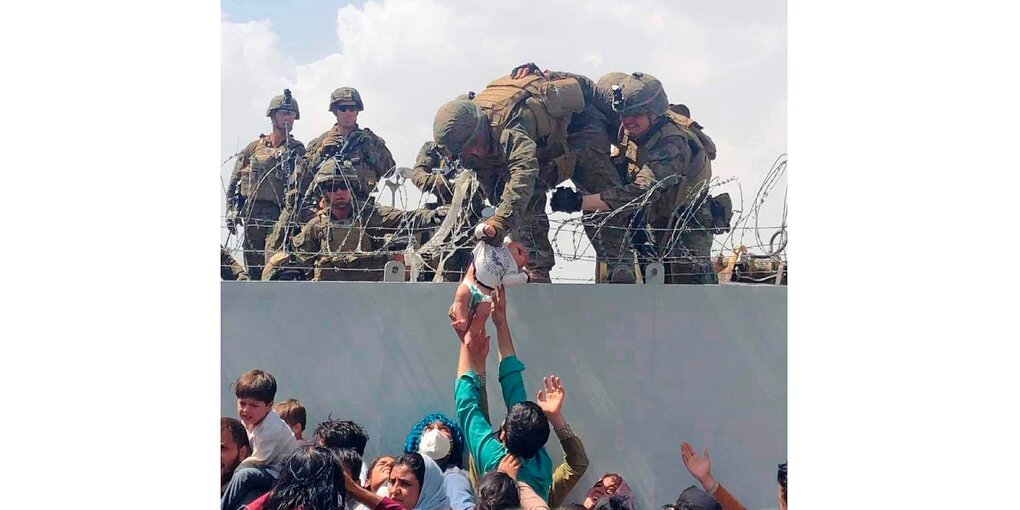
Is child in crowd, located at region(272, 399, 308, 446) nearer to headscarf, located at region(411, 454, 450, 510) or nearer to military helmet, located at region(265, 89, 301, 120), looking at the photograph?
headscarf, located at region(411, 454, 450, 510)

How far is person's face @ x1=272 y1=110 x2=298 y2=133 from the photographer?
862cm

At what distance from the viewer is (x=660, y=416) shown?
6.11m

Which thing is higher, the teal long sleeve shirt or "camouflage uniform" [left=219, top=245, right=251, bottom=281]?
"camouflage uniform" [left=219, top=245, right=251, bottom=281]

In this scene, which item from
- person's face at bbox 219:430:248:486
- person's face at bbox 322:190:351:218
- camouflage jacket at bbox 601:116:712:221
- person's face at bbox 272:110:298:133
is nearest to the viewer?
person's face at bbox 219:430:248:486

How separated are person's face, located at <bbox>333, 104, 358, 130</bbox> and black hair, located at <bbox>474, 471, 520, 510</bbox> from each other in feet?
11.9

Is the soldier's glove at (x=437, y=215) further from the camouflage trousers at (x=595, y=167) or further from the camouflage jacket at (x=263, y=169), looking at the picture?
the camouflage jacket at (x=263, y=169)

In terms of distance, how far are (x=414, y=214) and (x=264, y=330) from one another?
4.35 ft

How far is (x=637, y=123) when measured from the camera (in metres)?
6.91

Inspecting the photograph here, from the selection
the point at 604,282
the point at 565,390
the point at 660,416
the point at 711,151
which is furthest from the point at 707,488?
the point at 711,151

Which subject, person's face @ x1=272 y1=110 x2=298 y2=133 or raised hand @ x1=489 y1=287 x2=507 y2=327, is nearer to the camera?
raised hand @ x1=489 y1=287 x2=507 y2=327

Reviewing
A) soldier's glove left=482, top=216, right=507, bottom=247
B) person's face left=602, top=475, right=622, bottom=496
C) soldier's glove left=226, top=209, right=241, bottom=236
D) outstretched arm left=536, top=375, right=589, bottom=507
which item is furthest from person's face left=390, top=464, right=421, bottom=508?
soldier's glove left=226, top=209, right=241, bottom=236

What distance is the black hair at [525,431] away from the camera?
5703 millimetres

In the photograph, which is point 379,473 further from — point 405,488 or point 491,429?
point 491,429

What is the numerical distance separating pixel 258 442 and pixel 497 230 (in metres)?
1.76
